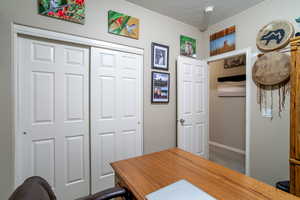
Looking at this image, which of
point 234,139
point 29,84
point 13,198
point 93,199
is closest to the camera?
point 13,198

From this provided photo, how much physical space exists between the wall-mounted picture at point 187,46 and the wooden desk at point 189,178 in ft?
6.67

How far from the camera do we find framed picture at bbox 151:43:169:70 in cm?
235

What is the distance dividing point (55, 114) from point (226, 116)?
11.8 ft

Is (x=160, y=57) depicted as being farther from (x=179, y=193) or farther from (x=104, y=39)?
(x=179, y=193)

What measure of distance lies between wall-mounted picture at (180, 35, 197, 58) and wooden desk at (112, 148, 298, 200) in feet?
6.67

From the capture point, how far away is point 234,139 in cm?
337

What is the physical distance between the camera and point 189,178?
0.91m

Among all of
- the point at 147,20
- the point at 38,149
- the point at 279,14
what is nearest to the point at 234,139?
the point at 279,14

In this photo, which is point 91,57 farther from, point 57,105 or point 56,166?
point 56,166

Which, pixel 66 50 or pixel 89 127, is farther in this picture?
pixel 89 127

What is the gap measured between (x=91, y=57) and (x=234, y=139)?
3.52 meters

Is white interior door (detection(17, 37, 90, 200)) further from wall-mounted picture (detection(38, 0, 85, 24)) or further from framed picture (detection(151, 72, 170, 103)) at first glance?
framed picture (detection(151, 72, 170, 103))

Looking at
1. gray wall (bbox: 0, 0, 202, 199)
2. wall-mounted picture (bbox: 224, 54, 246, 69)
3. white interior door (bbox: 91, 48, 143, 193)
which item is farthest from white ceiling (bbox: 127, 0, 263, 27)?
wall-mounted picture (bbox: 224, 54, 246, 69)

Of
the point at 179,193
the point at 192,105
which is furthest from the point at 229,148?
the point at 179,193
